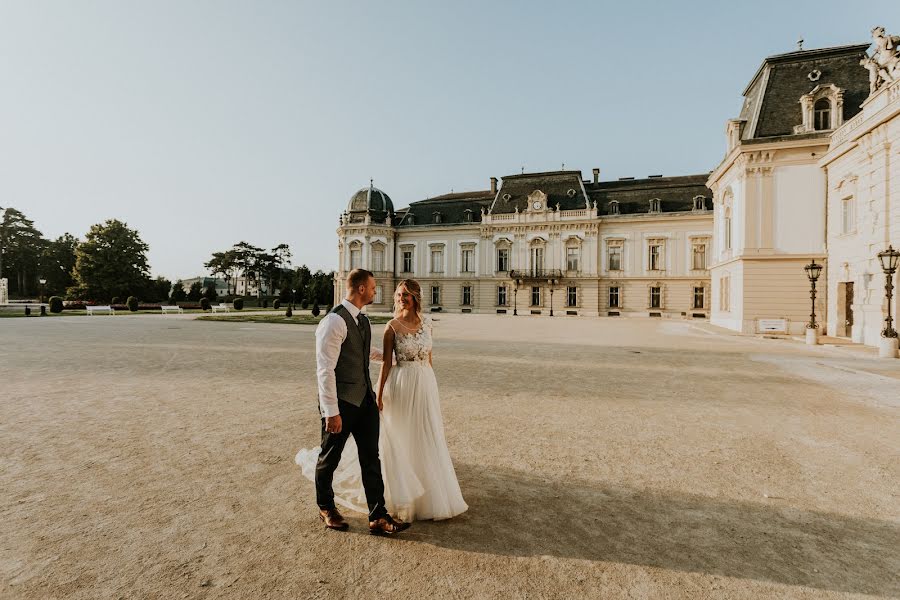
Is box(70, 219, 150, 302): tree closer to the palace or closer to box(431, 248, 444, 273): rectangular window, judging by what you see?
the palace

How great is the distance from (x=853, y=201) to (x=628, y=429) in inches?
783

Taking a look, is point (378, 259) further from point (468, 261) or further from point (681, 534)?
point (681, 534)

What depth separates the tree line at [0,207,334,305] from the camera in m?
50.7

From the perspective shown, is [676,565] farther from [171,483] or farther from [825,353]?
[825,353]

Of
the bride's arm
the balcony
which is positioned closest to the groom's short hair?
the bride's arm

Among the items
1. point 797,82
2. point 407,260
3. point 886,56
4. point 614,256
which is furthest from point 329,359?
point 407,260

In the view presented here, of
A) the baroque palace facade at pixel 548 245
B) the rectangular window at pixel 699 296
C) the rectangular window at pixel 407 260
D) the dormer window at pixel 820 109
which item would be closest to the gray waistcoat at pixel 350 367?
the dormer window at pixel 820 109

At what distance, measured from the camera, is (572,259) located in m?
44.7

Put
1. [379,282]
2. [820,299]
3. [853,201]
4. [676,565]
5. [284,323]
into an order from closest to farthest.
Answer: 1. [676,565]
2. [853,201]
3. [820,299]
4. [284,323]
5. [379,282]

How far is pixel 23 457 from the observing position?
14.9 ft

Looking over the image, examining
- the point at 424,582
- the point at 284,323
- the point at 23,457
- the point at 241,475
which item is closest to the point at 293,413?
the point at 241,475

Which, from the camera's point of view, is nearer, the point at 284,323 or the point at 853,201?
the point at 853,201

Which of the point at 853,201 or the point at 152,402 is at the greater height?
the point at 853,201

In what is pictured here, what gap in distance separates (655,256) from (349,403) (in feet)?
145
